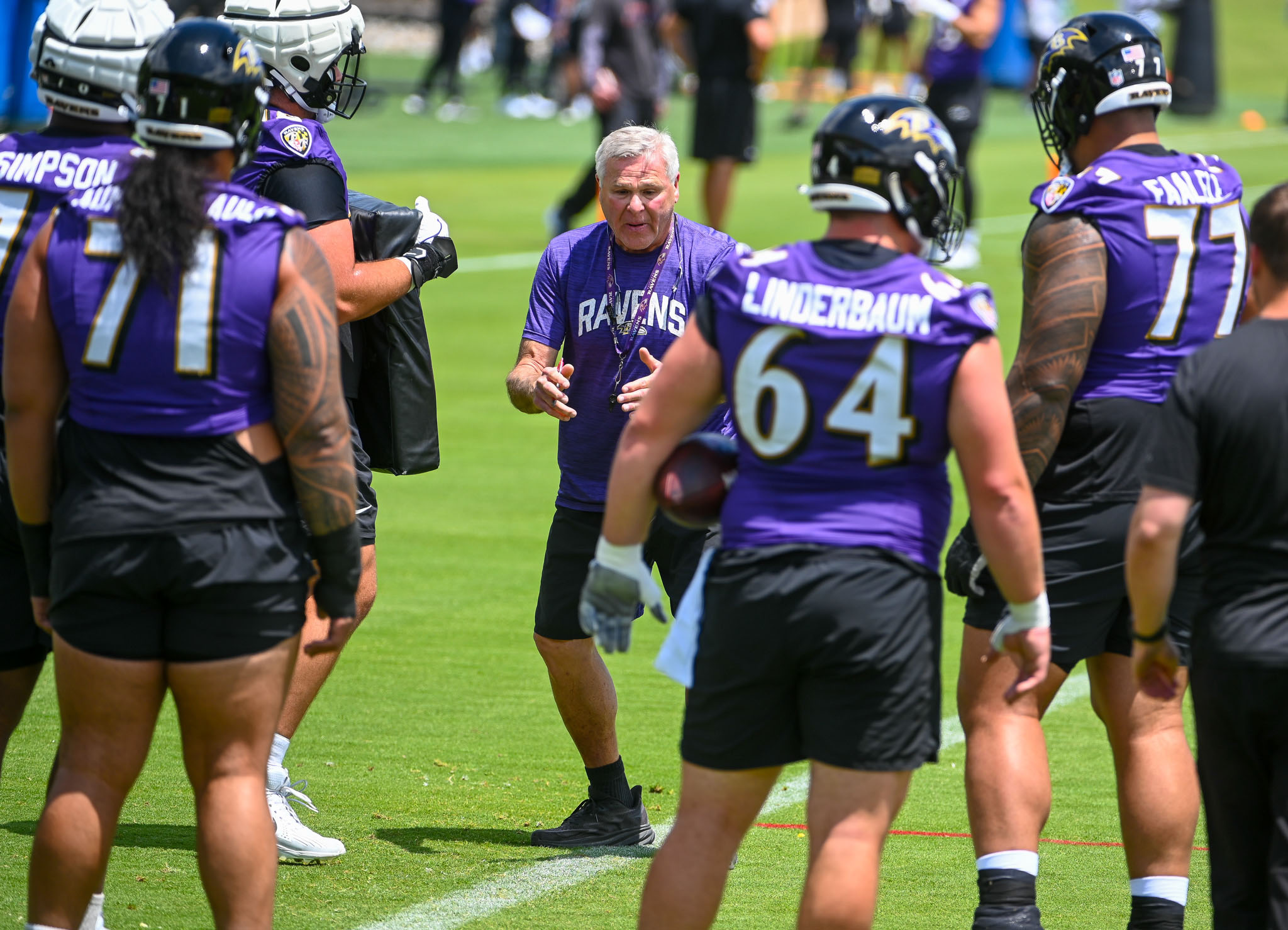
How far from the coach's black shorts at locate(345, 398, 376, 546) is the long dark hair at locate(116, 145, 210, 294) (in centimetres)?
176

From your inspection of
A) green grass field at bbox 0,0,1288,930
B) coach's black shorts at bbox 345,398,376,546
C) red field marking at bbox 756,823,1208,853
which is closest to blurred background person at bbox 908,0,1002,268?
green grass field at bbox 0,0,1288,930

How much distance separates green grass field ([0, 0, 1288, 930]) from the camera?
468 centimetres

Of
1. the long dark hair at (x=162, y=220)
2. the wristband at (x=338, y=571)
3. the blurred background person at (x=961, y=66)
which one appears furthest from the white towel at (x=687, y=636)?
the blurred background person at (x=961, y=66)

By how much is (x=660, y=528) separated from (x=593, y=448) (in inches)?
12.2

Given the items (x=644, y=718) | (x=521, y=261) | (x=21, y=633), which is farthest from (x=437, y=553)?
(x=521, y=261)

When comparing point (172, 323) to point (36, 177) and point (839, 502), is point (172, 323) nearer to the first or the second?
point (36, 177)

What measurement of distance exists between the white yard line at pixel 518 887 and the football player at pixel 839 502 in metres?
1.02

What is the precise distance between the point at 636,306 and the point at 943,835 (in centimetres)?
181

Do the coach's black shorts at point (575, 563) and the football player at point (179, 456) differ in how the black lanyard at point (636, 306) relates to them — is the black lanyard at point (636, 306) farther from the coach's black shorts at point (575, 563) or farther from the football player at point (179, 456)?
the football player at point (179, 456)

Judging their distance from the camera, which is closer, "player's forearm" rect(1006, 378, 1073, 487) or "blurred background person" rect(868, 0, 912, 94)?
"player's forearm" rect(1006, 378, 1073, 487)

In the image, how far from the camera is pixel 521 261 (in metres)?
16.2

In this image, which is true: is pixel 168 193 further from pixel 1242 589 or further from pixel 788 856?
pixel 788 856

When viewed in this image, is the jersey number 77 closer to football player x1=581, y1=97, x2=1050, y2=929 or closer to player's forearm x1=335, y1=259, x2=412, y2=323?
football player x1=581, y1=97, x2=1050, y2=929

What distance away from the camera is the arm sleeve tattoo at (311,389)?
358cm
